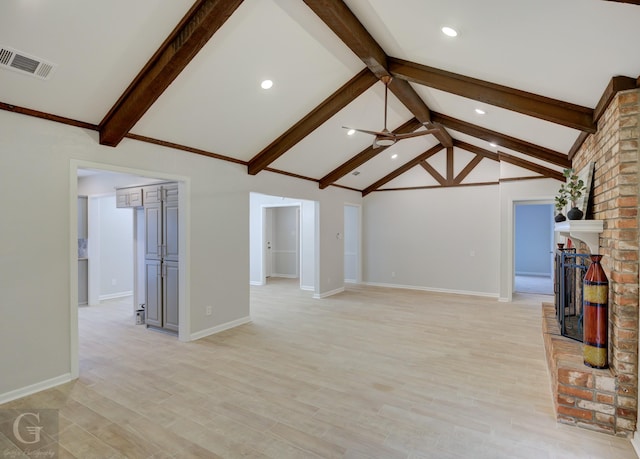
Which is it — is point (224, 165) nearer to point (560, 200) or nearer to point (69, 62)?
point (69, 62)

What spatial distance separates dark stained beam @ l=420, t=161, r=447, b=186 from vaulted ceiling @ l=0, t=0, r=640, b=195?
253 cm

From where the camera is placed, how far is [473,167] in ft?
24.5

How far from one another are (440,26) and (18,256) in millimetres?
4193

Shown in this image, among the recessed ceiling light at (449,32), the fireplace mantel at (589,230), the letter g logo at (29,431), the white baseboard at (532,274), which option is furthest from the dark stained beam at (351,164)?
the white baseboard at (532,274)

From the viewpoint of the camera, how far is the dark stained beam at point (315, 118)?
4418 millimetres

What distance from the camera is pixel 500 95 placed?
3.60 meters

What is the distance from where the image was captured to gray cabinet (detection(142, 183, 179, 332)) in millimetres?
4672

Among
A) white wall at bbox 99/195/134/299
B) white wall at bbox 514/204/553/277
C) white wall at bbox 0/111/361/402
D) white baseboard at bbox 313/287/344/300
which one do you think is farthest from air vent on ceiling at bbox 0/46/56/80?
white wall at bbox 514/204/553/277

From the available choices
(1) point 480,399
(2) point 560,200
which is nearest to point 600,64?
(2) point 560,200

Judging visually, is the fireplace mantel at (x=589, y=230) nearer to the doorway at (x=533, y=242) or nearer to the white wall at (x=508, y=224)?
the white wall at (x=508, y=224)

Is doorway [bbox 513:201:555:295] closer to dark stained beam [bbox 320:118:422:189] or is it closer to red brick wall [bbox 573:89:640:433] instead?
dark stained beam [bbox 320:118:422:189]

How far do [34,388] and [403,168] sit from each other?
765cm

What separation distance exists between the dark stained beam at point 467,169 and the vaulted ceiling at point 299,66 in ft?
6.77

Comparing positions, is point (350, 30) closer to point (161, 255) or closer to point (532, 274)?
point (161, 255)
